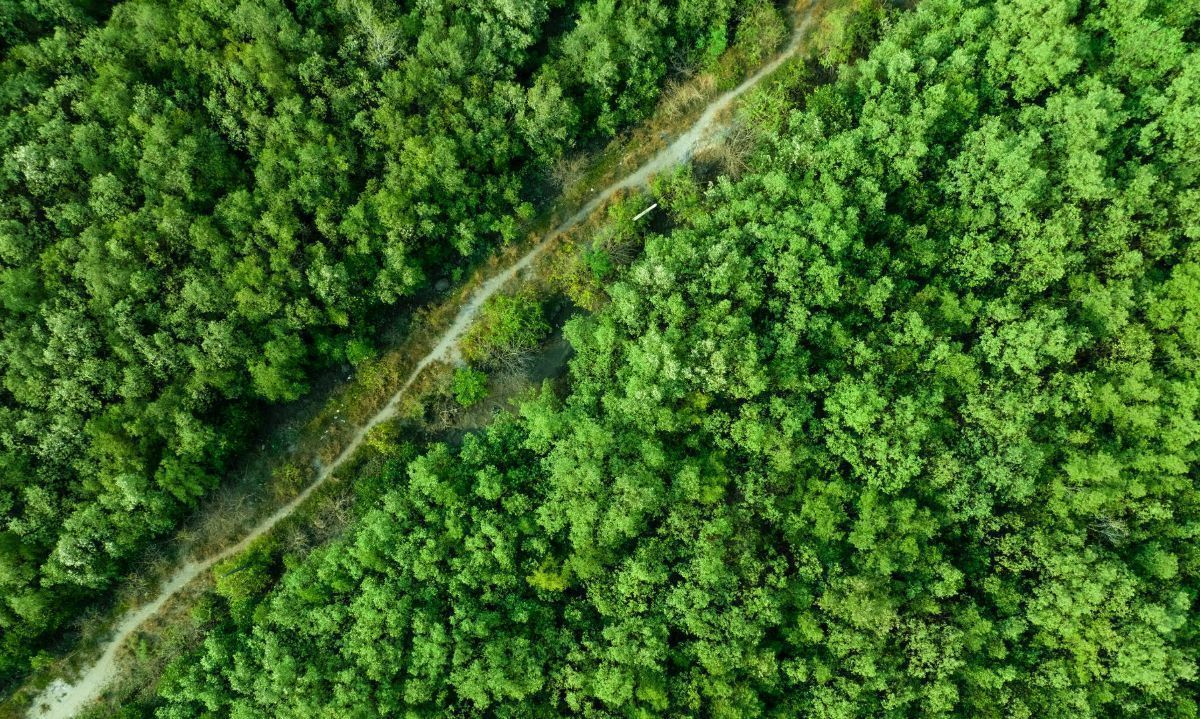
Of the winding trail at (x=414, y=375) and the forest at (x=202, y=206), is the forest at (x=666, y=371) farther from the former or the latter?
the winding trail at (x=414, y=375)

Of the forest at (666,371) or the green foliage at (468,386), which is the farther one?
the green foliage at (468,386)

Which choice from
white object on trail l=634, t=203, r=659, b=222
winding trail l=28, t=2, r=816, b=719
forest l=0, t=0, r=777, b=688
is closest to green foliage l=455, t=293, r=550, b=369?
winding trail l=28, t=2, r=816, b=719

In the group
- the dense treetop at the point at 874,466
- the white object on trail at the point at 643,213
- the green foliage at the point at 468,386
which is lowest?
the dense treetop at the point at 874,466

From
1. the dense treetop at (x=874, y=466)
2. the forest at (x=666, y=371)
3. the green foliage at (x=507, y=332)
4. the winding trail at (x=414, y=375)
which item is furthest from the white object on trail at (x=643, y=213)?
the green foliage at (x=507, y=332)

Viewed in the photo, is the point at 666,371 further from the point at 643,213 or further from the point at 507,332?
the point at 643,213

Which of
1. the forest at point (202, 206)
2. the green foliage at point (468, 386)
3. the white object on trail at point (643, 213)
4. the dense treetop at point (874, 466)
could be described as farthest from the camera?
the white object on trail at point (643, 213)

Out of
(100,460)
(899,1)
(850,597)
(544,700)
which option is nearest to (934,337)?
(850,597)

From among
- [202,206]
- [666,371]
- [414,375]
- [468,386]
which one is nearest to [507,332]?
[468,386]

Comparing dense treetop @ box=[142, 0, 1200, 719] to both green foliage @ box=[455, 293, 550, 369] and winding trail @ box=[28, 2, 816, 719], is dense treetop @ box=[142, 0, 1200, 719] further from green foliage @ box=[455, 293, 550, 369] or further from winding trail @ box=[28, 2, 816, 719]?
green foliage @ box=[455, 293, 550, 369]
